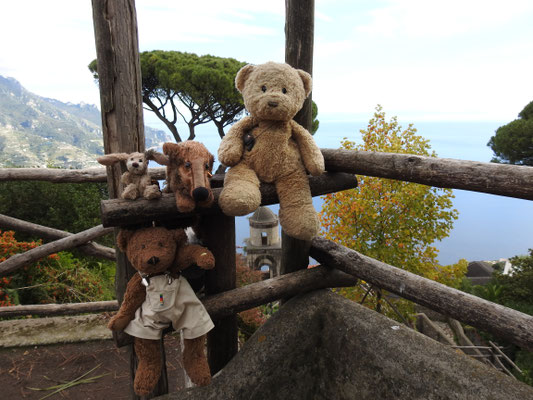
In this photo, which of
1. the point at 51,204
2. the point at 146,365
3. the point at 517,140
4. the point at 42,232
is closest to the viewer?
the point at 146,365

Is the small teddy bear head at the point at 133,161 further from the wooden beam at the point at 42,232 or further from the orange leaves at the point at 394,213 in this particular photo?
the orange leaves at the point at 394,213

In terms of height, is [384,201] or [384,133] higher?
[384,133]

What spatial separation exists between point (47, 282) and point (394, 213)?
685cm

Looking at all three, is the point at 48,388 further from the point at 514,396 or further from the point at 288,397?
the point at 514,396

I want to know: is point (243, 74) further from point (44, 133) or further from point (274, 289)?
point (44, 133)

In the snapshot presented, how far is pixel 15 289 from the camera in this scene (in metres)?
5.68

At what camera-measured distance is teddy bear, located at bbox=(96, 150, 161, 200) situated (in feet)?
5.92

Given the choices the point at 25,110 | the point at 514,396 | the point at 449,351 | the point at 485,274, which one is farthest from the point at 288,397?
the point at 25,110

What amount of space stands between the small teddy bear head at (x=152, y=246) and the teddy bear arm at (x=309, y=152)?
→ 86 centimetres

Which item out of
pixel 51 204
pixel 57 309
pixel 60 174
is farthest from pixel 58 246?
pixel 51 204

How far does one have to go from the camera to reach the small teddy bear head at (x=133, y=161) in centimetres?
181

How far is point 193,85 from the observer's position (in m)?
10.1

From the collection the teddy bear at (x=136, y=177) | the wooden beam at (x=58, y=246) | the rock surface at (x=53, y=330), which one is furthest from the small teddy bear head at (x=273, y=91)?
the rock surface at (x=53, y=330)

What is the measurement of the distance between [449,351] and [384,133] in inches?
248
